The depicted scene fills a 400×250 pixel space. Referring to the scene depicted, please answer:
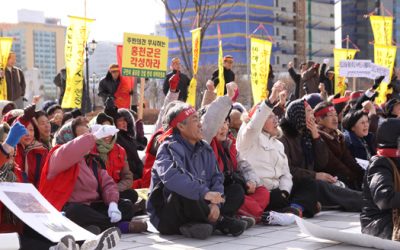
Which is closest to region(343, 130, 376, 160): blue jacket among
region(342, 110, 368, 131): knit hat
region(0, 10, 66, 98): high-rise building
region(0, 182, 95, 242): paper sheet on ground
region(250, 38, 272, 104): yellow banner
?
region(342, 110, 368, 131): knit hat

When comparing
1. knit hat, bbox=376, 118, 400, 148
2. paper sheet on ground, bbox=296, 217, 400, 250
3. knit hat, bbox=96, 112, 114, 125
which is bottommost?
paper sheet on ground, bbox=296, 217, 400, 250

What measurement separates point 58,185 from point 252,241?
5.56ft

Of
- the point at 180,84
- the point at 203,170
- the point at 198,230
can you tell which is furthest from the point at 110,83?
the point at 198,230

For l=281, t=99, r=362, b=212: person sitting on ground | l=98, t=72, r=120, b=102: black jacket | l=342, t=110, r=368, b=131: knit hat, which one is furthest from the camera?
l=98, t=72, r=120, b=102: black jacket

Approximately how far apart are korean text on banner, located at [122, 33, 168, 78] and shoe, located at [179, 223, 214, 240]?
5811 millimetres

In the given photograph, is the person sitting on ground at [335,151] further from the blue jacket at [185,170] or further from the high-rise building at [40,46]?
the high-rise building at [40,46]

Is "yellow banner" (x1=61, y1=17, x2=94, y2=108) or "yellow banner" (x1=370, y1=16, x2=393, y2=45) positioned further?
"yellow banner" (x1=370, y1=16, x2=393, y2=45)

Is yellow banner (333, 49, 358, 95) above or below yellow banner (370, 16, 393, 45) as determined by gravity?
below

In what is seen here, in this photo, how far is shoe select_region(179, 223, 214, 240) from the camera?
6.19 meters

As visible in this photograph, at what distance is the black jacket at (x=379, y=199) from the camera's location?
5.20 meters

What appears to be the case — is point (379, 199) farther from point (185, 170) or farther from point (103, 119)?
point (103, 119)

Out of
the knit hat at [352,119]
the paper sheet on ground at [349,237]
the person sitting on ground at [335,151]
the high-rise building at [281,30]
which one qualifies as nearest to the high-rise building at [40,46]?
the high-rise building at [281,30]

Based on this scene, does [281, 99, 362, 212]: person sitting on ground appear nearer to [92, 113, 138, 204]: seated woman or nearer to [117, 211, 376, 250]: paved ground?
[117, 211, 376, 250]: paved ground

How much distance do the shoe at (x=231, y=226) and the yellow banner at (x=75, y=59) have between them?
6880 millimetres
